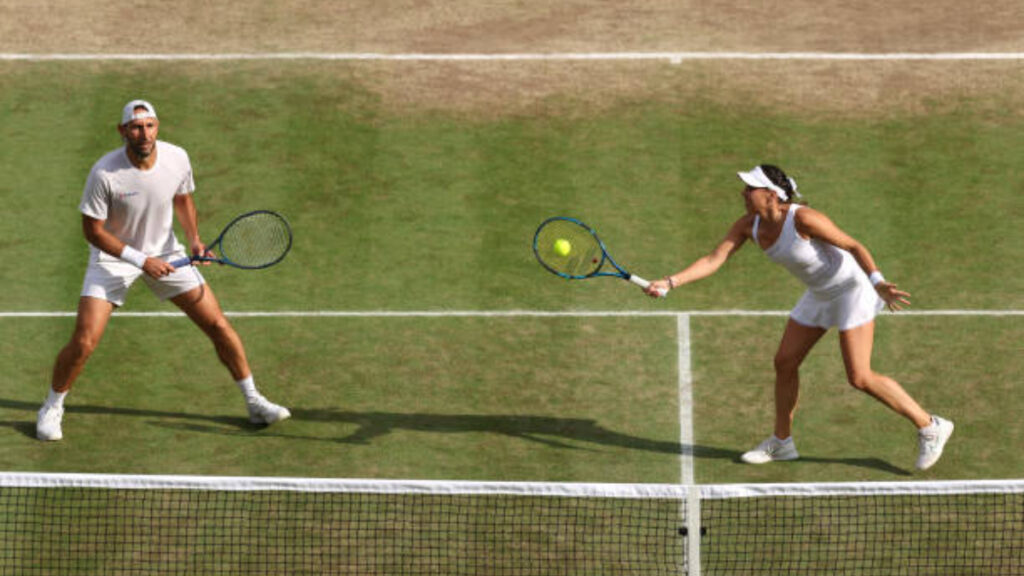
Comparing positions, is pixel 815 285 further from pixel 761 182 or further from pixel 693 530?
pixel 693 530

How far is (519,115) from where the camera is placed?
16.9 m

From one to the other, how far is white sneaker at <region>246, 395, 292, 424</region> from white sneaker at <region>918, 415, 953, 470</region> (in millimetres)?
4170

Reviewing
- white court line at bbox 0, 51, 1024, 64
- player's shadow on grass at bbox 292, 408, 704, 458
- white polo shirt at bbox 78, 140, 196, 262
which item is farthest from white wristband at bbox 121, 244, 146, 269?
white court line at bbox 0, 51, 1024, 64

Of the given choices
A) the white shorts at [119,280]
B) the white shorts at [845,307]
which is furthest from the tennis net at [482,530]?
the white shorts at [119,280]

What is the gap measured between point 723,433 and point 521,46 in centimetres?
625

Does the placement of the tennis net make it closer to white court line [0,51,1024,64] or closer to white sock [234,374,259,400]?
white sock [234,374,259,400]

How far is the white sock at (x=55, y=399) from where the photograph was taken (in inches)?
490

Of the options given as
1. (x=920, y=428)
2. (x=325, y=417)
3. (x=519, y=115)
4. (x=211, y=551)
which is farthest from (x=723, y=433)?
(x=519, y=115)

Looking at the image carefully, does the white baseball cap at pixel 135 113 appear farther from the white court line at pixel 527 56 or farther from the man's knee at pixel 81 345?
the white court line at pixel 527 56

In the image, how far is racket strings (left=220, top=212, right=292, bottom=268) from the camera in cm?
1232

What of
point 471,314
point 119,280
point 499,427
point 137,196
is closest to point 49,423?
point 119,280

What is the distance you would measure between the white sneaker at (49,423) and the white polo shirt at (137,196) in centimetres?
111

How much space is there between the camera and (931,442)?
1198 cm

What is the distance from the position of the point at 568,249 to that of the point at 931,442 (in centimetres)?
259
